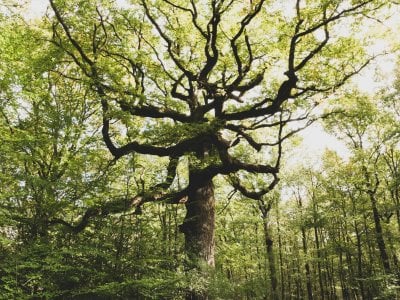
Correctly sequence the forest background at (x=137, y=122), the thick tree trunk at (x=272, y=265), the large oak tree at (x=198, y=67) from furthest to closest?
the thick tree trunk at (x=272, y=265) → the large oak tree at (x=198, y=67) → the forest background at (x=137, y=122)

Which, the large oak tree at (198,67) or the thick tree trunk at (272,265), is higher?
the large oak tree at (198,67)

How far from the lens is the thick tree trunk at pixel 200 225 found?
A: 911cm

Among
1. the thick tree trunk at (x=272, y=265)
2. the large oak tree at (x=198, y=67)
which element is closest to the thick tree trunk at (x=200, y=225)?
the large oak tree at (x=198, y=67)

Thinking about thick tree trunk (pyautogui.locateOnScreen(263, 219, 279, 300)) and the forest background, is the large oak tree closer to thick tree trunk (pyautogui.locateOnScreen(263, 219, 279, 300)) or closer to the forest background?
the forest background

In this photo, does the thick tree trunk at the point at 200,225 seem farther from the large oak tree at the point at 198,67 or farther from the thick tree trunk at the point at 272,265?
the thick tree trunk at the point at 272,265

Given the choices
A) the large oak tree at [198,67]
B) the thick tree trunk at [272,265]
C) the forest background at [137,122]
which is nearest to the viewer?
the forest background at [137,122]

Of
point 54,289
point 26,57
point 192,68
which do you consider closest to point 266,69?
point 192,68

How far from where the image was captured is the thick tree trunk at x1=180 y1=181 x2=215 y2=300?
9109 mm

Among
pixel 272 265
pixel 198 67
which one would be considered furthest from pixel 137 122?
pixel 272 265

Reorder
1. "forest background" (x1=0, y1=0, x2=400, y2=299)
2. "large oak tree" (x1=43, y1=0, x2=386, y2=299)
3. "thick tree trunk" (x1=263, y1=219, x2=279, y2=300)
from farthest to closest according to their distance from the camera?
"thick tree trunk" (x1=263, y1=219, x2=279, y2=300), "large oak tree" (x1=43, y1=0, x2=386, y2=299), "forest background" (x1=0, y1=0, x2=400, y2=299)

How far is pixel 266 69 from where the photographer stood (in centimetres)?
1070

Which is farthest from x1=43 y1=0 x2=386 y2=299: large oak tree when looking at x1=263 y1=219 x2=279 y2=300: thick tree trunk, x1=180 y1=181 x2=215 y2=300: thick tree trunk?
x1=263 y1=219 x2=279 y2=300: thick tree trunk

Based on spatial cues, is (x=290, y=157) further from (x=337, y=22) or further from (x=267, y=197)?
(x=337, y=22)

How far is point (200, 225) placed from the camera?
31.4 feet
